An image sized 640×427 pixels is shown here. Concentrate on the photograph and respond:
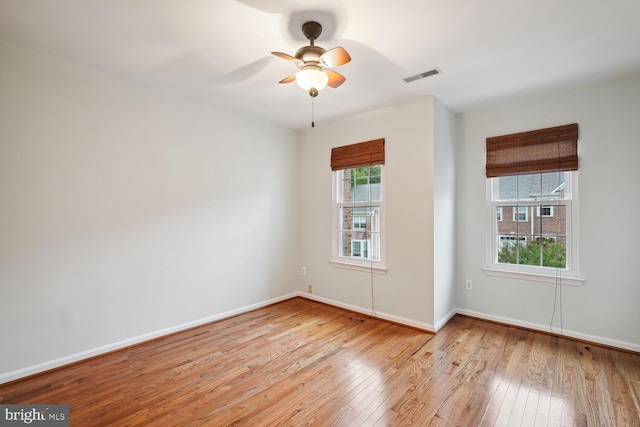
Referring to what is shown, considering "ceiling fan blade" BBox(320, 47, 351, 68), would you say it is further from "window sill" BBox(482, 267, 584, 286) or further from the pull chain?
"window sill" BBox(482, 267, 584, 286)

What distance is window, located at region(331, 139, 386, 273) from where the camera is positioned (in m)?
3.77

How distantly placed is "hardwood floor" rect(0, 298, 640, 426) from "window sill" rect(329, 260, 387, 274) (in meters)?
0.75

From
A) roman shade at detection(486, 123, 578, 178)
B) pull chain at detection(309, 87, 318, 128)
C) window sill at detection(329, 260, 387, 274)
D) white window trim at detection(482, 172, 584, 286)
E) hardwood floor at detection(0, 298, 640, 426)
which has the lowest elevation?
hardwood floor at detection(0, 298, 640, 426)

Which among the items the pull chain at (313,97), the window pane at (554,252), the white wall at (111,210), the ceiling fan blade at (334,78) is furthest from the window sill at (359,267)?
the ceiling fan blade at (334,78)

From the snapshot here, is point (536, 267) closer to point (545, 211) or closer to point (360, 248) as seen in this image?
point (545, 211)

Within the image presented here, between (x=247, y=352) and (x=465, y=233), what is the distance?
2.86 meters

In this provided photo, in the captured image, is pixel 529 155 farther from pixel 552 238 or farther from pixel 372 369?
pixel 372 369

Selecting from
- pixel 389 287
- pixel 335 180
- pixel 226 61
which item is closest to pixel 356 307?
pixel 389 287

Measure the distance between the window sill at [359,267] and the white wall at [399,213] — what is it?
0.21 ft

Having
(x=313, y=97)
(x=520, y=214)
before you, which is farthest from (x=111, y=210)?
(x=520, y=214)

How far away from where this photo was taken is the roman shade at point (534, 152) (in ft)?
9.94

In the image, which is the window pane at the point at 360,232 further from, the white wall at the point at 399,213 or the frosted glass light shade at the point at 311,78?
the frosted glass light shade at the point at 311,78

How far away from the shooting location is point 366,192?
3.95 m

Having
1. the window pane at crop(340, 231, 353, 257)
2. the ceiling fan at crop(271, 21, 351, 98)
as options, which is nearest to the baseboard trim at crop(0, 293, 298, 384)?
the window pane at crop(340, 231, 353, 257)
